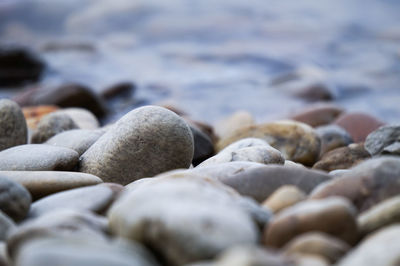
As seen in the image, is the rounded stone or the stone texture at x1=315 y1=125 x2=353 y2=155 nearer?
the rounded stone

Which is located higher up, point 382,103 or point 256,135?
point 256,135

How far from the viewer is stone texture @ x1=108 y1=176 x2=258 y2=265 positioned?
5.23ft

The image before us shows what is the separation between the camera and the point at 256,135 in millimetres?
4574

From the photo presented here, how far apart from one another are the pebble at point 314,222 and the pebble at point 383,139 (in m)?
1.47

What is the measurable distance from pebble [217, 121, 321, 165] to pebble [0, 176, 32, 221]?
2.43 metres

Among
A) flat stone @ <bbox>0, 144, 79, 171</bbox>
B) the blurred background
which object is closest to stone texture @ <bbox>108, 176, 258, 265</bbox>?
flat stone @ <bbox>0, 144, 79, 171</bbox>

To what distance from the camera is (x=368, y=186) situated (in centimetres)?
214

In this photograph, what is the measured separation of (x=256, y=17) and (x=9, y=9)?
7133 mm

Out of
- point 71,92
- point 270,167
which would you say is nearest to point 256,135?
point 270,167

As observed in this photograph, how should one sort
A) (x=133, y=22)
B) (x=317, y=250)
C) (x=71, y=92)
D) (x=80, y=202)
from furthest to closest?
(x=133, y=22) → (x=71, y=92) → (x=80, y=202) → (x=317, y=250)

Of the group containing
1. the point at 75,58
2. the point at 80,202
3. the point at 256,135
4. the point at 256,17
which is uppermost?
the point at 80,202

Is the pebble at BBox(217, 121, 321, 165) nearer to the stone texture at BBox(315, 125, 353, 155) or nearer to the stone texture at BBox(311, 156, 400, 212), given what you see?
the stone texture at BBox(315, 125, 353, 155)

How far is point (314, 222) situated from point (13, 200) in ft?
4.47

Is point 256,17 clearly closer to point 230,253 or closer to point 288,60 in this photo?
point 288,60
